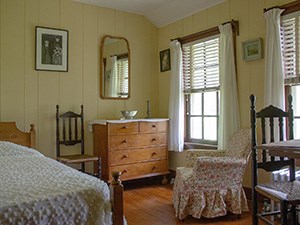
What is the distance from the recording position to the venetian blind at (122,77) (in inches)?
184

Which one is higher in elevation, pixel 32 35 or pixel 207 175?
pixel 32 35

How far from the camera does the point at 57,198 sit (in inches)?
57.6

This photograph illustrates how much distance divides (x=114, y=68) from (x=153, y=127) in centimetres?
107

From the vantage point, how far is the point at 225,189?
9.93ft

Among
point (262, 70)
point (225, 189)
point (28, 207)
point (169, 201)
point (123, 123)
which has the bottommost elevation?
point (169, 201)

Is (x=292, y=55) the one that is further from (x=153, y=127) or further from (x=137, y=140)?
(x=137, y=140)

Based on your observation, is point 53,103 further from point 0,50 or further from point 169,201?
point 169,201

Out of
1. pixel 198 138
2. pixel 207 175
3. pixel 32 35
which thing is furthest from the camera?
pixel 198 138

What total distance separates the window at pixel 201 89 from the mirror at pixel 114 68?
2.93 feet

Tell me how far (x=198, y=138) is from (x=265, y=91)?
1.41 metres

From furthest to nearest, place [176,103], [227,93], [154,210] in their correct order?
[176,103] → [227,93] → [154,210]

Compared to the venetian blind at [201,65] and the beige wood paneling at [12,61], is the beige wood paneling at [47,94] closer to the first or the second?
the beige wood paneling at [12,61]

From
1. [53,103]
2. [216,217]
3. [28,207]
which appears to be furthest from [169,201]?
[28,207]

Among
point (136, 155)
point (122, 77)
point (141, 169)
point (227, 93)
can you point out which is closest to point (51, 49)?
point (122, 77)
